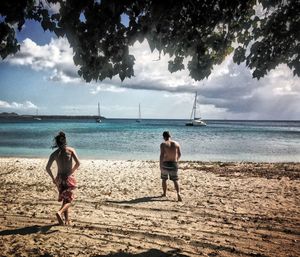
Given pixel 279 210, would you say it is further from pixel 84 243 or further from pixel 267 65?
pixel 84 243

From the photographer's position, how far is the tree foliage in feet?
14.6

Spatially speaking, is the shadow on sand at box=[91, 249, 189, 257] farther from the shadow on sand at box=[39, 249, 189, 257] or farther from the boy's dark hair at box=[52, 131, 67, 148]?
the boy's dark hair at box=[52, 131, 67, 148]

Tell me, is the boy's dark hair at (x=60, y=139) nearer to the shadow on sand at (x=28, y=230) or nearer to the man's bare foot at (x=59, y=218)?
the man's bare foot at (x=59, y=218)

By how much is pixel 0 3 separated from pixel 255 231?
631 centimetres

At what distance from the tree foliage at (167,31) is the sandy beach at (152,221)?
10.3ft

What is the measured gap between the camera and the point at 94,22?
14.8 feet

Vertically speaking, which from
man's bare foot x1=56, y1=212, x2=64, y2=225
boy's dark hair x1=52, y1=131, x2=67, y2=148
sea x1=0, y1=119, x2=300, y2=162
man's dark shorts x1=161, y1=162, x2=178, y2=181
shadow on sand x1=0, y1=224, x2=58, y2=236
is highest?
boy's dark hair x1=52, y1=131, x2=67, y2=148

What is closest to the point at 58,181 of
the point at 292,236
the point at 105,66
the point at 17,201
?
the point at 105,66

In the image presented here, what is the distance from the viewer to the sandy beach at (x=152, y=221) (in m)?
5.61

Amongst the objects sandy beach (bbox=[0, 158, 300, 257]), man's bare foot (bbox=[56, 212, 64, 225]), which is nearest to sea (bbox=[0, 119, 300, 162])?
sandy beach (bbox=[0, 158, 300, 257])

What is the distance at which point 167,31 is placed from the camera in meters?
5.38

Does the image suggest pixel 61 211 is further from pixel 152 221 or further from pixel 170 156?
pixel 170 156

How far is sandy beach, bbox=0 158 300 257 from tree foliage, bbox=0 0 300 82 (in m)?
A: 3.15

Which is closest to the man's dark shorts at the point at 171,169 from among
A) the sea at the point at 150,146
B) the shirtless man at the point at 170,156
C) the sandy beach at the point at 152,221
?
the shirtless man at the point at 170,156
